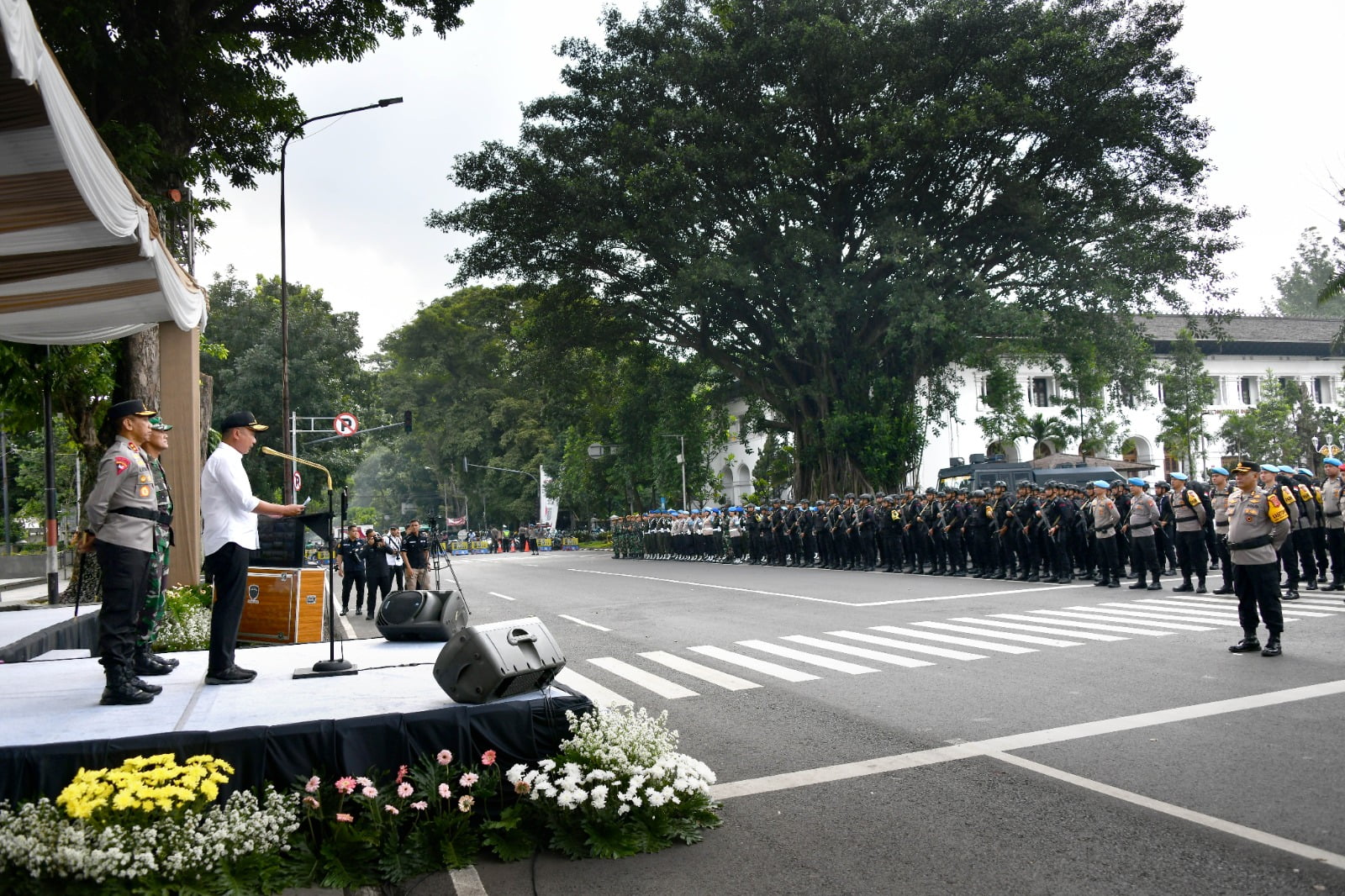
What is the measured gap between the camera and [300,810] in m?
4.77

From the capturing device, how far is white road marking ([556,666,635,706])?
852 centimetres

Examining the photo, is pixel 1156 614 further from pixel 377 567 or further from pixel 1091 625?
pixel 377 567

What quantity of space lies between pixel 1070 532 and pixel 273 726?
1684cm

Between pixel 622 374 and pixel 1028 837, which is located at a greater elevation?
pixel 622 374

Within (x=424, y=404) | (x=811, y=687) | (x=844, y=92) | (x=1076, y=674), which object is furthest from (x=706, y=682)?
(x=424, y=404)

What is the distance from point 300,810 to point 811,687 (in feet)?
16.6

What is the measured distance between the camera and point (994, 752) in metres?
6.39

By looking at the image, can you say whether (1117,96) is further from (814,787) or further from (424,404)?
(424,404)

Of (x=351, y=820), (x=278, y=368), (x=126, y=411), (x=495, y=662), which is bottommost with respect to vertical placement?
(x=351, y=820)

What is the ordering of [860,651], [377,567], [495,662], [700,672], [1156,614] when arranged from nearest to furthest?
[495,662], [700,672], [860,651], [1156,614], [377,567]

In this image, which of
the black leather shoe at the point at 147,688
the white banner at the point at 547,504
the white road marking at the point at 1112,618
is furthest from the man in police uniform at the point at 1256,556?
the white banner at the point at 547,504

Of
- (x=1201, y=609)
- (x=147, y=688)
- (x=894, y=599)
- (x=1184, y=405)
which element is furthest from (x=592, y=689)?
(x=1184, y=405)

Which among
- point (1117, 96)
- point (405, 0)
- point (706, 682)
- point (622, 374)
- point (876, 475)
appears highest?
point (1117, 96)

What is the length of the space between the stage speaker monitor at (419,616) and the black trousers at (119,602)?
2384 millimetres
